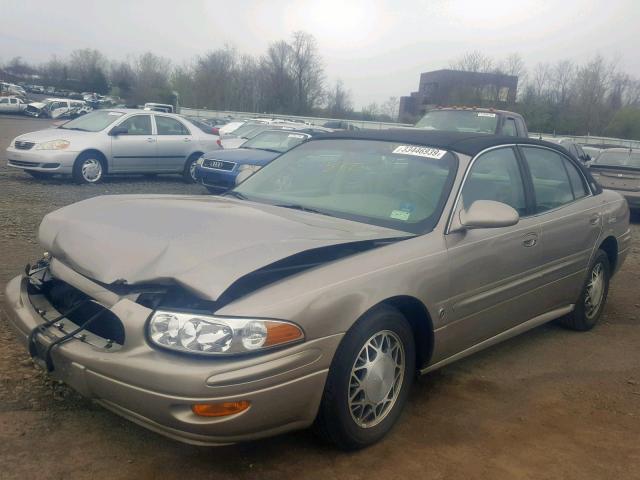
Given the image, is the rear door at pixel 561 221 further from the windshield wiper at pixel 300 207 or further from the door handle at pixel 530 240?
the windshield wiper at pixel 300 207

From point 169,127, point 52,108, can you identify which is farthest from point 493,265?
point 52,108

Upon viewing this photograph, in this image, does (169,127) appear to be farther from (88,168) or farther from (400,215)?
(400,215)

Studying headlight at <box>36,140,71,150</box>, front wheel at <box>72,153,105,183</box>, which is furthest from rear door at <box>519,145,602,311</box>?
headlight at <box>36,140,71,150</box>

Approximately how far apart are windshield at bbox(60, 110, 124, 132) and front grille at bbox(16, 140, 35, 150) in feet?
3.44

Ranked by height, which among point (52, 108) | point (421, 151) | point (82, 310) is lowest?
point (82, 310)

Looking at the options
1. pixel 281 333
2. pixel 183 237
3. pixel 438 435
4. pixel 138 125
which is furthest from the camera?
pixel 138 125

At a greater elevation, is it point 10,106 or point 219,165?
point 10,106

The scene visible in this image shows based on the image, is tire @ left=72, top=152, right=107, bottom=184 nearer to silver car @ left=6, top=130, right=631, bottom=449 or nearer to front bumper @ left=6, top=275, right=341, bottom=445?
silver car @ left=6, top=130, right=631, bottom=449

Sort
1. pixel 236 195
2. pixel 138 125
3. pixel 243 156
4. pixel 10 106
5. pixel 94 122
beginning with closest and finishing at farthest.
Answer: pixel 236 195 < pixel 243 156 < pixel 94 122 < pixel 138 125 < pixel 10 106

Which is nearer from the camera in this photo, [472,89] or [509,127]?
[509,127]

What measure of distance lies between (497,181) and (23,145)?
32.7 ft

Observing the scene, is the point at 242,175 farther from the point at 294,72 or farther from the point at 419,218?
the point at 294,72

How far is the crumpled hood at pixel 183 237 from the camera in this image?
8.93ft

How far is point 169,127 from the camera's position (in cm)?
1320
